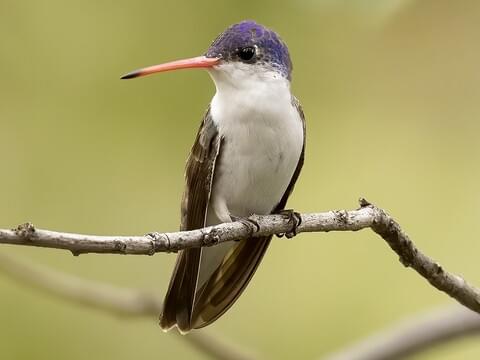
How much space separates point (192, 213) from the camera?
3043 millimetres

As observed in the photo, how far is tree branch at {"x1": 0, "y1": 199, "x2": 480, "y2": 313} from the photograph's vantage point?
2.06m

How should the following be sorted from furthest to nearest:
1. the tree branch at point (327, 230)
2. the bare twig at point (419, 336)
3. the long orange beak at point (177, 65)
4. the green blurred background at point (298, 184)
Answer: the green blurred background at point (298, 184), the bare twig at point (419, 336), the long orange beak at point (177, 65), the tree branch at point (327, 230)

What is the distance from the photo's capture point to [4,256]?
4.17 m

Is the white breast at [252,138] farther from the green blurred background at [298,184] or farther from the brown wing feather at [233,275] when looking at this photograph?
the green blurred background at [298,184]

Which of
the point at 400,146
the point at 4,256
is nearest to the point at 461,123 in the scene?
the point at 400,146

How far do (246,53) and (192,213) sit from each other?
1.91 ft

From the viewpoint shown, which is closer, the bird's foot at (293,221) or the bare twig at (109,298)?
the bird's foot at (293,221)

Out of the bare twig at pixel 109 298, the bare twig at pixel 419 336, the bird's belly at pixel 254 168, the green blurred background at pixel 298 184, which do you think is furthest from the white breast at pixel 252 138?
the green blurred background at pixel 298 184

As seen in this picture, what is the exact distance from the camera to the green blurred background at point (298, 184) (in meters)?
5.12

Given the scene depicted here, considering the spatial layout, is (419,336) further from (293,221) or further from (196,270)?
(293,221)

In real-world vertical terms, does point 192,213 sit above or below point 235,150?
below

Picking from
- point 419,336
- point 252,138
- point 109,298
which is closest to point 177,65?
point 252,138

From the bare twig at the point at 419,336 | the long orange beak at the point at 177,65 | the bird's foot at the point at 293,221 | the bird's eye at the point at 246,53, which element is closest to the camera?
the long orange beak at the point at 177,65

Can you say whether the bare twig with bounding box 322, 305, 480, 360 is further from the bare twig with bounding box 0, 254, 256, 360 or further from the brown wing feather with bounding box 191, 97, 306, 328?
the brown wing feather with bounding box 191, 97, 306, 328
